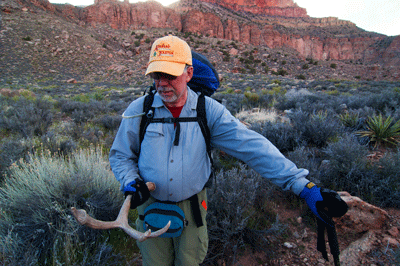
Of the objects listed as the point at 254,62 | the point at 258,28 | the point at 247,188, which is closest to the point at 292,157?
the point at 247,188

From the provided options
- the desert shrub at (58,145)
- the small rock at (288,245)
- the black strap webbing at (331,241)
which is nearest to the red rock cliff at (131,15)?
the desert shrub at (58,145)

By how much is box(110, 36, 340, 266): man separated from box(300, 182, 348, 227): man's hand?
59mm

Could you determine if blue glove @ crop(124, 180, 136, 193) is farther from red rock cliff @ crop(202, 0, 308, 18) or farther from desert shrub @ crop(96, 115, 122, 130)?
red rock cliff @ crop(202, 0, 308, 18)

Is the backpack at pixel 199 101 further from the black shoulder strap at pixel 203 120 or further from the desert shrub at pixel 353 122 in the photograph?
the desert shrub at pixel 353 122

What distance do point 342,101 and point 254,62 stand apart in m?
30.1

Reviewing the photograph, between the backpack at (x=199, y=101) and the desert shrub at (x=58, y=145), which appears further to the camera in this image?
the desert shrub at (x=58, y=145)

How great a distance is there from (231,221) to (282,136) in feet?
6.98

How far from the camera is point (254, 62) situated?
34.1 meters

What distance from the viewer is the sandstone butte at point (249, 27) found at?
42188mm

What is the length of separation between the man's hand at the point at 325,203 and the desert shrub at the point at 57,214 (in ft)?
5.18

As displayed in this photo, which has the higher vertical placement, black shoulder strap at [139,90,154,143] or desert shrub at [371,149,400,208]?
black shoulder strap at [139,90,154,143]

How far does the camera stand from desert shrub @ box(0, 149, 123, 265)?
64.5 inches

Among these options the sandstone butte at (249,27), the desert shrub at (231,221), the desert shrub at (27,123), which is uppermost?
the sandstone butte at (249,27)

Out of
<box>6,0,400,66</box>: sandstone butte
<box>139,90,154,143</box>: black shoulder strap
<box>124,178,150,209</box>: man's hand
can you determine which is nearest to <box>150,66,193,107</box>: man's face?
<box>139,90,154,143</box>: black shoulder strap
